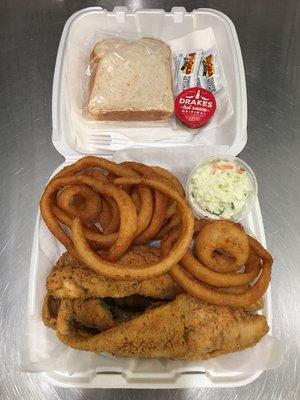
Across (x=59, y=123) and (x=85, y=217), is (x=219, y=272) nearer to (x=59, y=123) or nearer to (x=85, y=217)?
(x=85, y=217)

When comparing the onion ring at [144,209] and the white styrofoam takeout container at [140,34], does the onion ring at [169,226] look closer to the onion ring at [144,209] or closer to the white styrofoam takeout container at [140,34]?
the onion ring at [144,209]

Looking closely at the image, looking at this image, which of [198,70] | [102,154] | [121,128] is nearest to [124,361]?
[102,154]

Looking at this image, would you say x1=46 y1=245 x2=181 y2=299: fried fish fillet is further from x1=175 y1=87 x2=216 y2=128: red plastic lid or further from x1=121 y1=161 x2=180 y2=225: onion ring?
x1=175 y1=87 x2=216 y2=128: red plastic lid

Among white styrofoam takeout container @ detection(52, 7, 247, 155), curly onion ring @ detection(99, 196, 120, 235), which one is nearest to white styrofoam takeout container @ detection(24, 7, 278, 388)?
white styrofoam takeout container @ detection(52, 7, 247, 155)

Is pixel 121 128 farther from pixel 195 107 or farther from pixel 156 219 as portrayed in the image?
pixel 156 219

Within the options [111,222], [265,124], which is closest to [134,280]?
[111,222]

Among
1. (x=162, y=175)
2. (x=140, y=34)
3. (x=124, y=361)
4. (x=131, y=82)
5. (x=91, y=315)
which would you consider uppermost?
(x=140, y=34)
